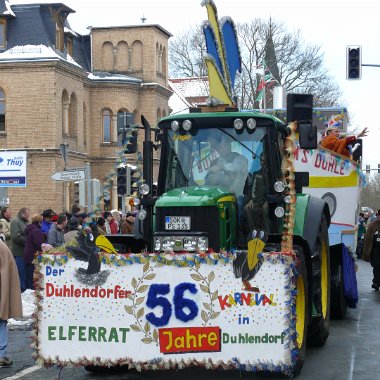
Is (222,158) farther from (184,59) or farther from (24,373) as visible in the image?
(184,59)

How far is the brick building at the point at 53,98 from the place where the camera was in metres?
46.0

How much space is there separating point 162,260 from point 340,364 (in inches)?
106

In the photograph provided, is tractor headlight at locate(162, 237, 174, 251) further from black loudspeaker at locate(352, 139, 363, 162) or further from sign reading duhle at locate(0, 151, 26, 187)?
sign reading duhle at locate(0, 151, 26, 187)

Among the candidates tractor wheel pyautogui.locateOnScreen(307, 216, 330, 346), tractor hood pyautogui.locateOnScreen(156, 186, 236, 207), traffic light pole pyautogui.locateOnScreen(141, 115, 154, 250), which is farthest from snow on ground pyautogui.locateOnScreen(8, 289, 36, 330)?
tractor hood pyautogui.locateOnScreen(156, 186, 236, 207)

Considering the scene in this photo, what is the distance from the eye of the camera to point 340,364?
35.4ft

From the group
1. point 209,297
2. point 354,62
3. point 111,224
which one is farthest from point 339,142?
point 354,62

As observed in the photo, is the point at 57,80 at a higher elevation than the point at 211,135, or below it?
higher

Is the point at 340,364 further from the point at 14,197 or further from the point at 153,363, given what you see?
the point at 14,197

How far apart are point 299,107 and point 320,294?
264 centimetres

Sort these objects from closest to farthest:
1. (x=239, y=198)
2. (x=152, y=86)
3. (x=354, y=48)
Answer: (x=239, y=198), (x=354, y=48), (x=152, y=86)

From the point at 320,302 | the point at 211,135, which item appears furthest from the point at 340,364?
the point at 211,135

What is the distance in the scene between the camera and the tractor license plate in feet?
33.2

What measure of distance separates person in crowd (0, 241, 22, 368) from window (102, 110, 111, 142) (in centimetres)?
4260

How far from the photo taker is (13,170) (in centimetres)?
2338
